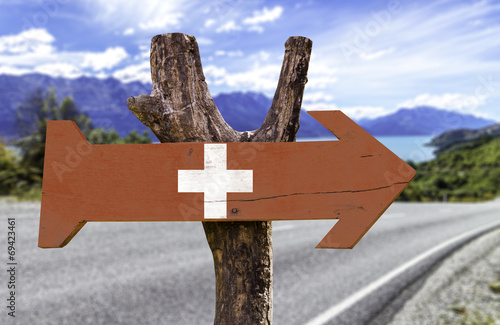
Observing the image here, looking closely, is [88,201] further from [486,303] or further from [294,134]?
[486,303]

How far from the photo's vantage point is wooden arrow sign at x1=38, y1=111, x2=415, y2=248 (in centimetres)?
136

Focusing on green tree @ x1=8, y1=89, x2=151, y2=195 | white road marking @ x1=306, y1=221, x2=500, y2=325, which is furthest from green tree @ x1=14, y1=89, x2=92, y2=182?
white road marking @ x1=306, y1=221, x2=500, y2=325

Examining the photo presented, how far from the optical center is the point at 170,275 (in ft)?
18.6

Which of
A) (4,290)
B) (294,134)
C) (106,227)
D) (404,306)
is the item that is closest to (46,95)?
(106,227)

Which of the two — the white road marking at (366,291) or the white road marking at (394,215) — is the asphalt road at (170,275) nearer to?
the white road marking at (366,291)

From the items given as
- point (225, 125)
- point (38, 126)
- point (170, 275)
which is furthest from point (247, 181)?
point (38, 126)

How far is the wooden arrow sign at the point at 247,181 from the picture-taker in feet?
4.46

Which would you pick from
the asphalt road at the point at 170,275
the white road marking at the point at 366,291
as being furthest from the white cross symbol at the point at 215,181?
the white road marking at the point at 366,291

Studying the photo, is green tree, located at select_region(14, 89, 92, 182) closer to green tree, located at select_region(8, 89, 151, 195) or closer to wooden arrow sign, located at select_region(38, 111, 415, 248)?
green tree, located at select_region(8, 89, 151, 195)

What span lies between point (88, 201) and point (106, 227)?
7.50 meters

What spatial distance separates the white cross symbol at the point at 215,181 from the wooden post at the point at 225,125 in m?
0.11

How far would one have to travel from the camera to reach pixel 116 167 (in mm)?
1403

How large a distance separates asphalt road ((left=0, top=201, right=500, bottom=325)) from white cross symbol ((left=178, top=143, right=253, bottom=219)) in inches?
131

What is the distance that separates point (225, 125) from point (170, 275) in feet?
15.3
